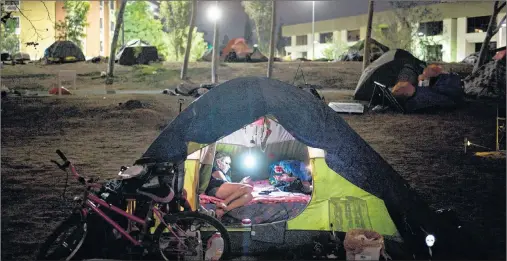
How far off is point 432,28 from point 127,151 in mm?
30415

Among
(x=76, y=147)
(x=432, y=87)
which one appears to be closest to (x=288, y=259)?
(x=76, y=147)

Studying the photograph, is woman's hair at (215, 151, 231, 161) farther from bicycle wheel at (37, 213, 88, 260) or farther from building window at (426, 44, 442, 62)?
building window at (426, 44, 442, 62)

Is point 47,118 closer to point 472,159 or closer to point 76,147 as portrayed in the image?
point 76,147

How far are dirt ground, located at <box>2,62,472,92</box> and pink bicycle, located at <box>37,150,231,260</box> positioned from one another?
14.2 metres

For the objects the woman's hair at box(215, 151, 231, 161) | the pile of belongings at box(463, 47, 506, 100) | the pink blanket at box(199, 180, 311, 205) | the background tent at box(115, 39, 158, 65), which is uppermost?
the background tent at box(115, 39, 158, 65)

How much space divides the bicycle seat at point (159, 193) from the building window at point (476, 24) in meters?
32.2

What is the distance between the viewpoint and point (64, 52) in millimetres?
27875

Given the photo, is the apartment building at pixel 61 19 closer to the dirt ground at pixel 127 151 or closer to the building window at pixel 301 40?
the building window at pixel 301 40

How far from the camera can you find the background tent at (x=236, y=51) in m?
29.9

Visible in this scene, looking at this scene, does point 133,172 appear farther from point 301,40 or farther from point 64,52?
point 301,40

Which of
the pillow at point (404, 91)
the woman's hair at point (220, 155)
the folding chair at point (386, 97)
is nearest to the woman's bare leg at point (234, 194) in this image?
the woman's hair at point (220, 155)

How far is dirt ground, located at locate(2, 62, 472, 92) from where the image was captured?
65.1 feet

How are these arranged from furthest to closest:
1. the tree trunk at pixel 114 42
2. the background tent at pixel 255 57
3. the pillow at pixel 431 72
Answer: the background tent at pixel 255 57
the tree trunk at pixel 114 42
the pillow at pixel 431 72

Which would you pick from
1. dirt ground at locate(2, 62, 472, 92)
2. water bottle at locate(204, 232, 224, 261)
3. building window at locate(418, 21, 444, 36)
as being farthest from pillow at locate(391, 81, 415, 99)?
building window at locate(418, 21, 444, 36)
